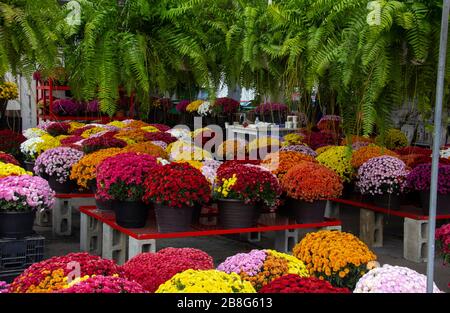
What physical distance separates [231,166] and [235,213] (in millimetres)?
373

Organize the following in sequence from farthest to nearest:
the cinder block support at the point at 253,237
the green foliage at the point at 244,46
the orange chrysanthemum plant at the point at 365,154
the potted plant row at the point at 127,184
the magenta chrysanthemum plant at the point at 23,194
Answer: the cinder block support at the point at 253,237, the orange chrysanthemum plant at the point at 365,154, the potted plant row at the point at 127,184, the magenta chrysanthemum plant at the point at 23,194, the green foliage at the point at 244,46

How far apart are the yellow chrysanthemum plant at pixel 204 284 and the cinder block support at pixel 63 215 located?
3.47 metres

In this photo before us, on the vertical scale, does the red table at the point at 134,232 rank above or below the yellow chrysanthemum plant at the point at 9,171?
below

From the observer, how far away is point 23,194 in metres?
3.64

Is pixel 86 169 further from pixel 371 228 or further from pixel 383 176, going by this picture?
pixel 371 228

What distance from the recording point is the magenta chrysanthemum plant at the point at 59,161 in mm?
5133

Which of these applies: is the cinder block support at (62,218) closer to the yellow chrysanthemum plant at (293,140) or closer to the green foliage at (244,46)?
the green foliage at (244,46)

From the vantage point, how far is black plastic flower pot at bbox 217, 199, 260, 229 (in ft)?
13.3

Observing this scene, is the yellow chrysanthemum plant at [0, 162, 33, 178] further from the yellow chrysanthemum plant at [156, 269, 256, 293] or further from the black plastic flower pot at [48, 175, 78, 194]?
the yellow chrysanthemum plant at [156, 269, 256, 293]

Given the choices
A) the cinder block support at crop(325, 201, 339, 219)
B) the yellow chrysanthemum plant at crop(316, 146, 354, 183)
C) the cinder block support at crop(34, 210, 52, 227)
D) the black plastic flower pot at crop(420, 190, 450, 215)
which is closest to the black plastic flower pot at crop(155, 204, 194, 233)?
the yellow chrysanthemum plant at crop(316, 146, 354, 183)

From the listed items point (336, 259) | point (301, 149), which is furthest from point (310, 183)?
point (301, 149)

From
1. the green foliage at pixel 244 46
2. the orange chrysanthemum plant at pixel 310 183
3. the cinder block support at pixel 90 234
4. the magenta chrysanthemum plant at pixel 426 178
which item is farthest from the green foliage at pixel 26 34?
the magenta chrysanthemum plant at pixel 426 178
